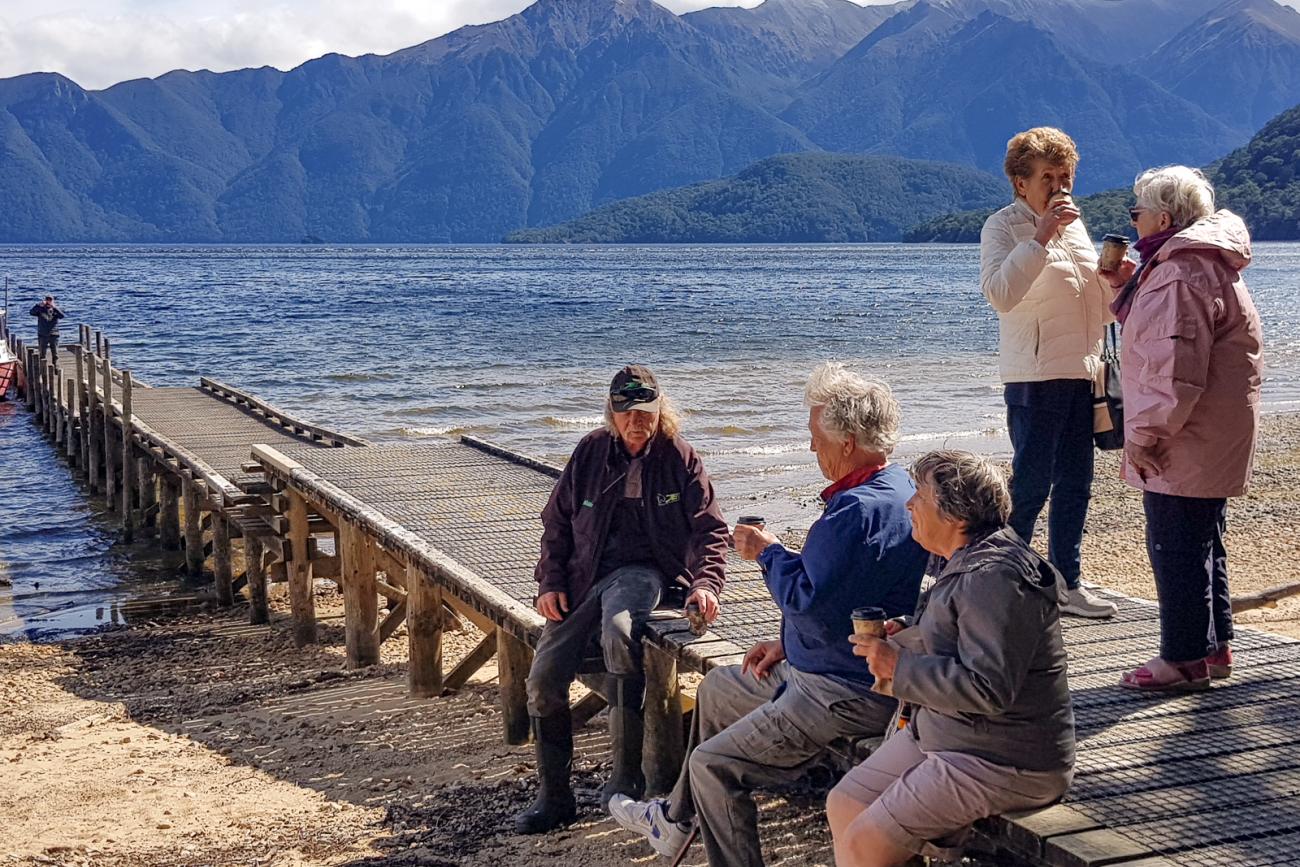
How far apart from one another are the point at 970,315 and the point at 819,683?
53.8 m

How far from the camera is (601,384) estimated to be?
31094 millimetres

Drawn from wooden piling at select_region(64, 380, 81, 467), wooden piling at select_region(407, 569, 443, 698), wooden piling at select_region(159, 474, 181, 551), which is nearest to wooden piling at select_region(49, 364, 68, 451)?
wooden piling at select_region(64, 380, 81, 467)

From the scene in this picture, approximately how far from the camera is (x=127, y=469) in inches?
650

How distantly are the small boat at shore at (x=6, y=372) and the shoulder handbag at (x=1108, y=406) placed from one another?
29.6 meters

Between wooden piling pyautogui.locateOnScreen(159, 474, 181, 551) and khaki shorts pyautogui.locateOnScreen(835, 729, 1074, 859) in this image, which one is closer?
khaki shorts pyautogui.locateOnScreen(835, 729, 1074, 859)

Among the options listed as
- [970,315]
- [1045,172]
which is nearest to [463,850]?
[1045,172]

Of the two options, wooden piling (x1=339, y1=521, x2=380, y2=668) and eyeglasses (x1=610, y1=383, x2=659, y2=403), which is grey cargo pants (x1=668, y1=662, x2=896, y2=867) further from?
wooden piling (x1=339, y1=521, x2=380, y2=668)

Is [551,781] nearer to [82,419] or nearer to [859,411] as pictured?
[859,411]

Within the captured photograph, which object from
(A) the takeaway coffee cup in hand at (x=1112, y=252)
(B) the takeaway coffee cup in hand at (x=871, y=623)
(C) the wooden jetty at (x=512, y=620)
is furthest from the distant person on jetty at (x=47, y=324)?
(B) the takeaway coffee cup in hand at (x=871, y=623)

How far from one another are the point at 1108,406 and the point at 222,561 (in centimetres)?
917

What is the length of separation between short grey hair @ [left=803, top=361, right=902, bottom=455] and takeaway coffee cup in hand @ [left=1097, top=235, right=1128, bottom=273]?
5.36 ft

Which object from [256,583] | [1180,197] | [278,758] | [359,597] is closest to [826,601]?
[1180,197]

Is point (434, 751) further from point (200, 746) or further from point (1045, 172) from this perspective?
point (1045, 172)

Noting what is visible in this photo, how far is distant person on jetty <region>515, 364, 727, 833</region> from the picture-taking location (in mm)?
5484
